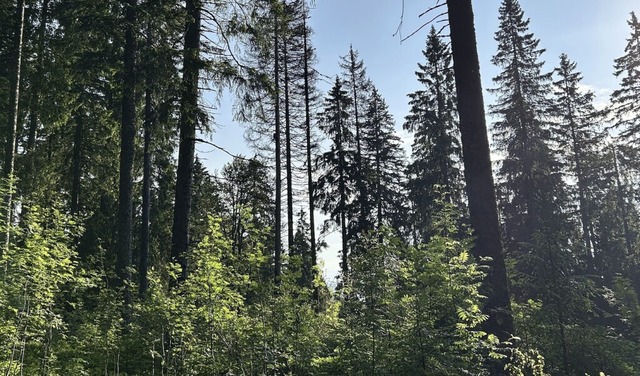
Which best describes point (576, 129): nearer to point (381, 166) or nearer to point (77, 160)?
point (381, 166)

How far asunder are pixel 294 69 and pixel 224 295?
57.9ft

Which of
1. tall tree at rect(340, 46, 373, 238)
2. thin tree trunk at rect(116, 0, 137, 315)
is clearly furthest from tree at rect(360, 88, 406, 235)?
thin tree trunk at rect(116, 0, 137, 315)

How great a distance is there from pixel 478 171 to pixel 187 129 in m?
5.91

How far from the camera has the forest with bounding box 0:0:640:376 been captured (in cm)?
543

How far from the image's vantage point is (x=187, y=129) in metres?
9.02

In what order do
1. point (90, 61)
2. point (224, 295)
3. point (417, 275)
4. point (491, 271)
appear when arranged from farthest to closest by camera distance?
point (90, 61) → point (224, 295) → point (417, 275) → point (491, 271)

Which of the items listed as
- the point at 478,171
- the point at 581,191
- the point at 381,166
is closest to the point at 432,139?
the point at 381,166

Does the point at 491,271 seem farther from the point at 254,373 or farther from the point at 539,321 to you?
the point at 539,321

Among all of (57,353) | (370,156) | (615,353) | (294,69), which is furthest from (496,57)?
(57,353)

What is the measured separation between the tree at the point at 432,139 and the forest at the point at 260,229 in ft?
0.44

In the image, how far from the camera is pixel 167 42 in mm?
10500

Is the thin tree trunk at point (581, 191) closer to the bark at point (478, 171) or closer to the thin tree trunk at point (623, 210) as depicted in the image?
the thin tree trunk at point (623, 210)

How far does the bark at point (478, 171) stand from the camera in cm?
514

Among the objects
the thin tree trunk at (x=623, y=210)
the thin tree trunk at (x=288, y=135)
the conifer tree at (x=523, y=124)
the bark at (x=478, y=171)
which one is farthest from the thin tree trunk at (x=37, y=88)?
the thin tree trunk at (x=623, y=210)
